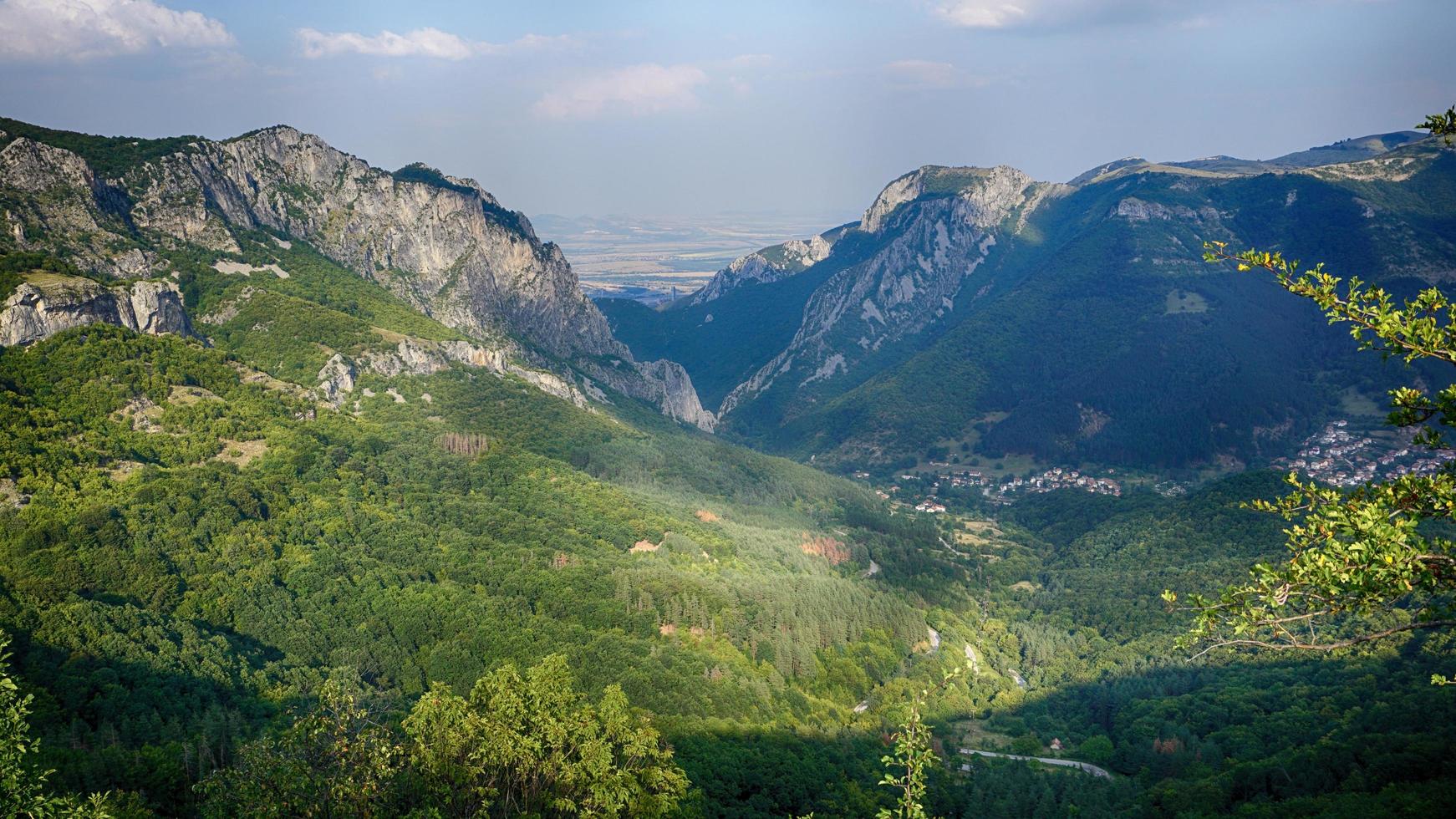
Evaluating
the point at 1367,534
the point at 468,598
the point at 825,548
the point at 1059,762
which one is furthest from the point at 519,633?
the point at 1367,534

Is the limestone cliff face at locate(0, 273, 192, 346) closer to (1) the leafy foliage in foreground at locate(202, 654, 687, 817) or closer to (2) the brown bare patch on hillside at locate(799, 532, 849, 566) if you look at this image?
(1) the leafy foliage in foreground at locate(202, 654, 687, 817)

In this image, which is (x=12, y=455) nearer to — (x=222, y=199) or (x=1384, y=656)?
(x=222, y=199)

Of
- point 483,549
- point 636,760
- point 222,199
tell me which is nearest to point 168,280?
point 222,199

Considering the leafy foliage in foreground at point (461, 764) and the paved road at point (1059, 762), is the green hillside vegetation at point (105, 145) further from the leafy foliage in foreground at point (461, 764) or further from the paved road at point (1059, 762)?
the paved road at point (1059, 762)

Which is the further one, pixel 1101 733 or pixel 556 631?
pixel 1101 733

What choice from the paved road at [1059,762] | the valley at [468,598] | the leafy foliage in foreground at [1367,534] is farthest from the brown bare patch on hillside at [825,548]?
the leafy foliage in foreground at [1367,534]

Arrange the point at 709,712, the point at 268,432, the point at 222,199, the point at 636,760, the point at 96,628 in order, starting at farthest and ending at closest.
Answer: the point at 222,199, the point at 268,432, the point at 709,712, the point at 96,628, the point at 636,760

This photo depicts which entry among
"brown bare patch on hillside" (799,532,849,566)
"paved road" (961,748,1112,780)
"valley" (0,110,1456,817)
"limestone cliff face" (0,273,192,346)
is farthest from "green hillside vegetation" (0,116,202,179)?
"paved road" (961,748,1112,780)

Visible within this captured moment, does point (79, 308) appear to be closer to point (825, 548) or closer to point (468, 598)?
point (468, 598)

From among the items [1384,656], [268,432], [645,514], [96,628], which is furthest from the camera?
[645,514]
